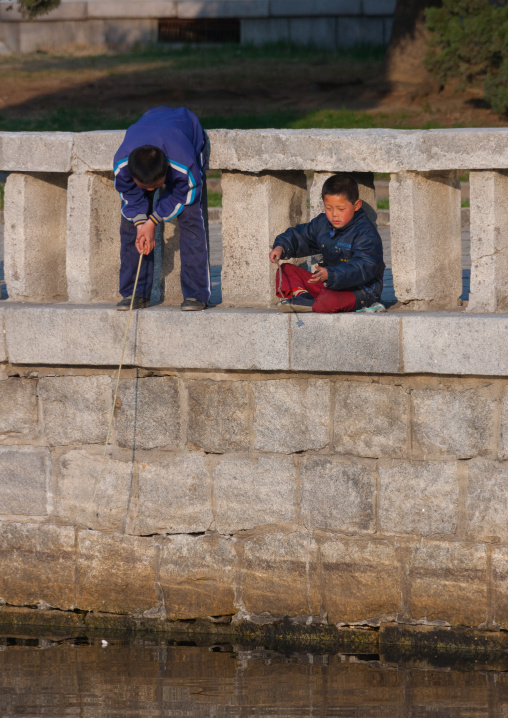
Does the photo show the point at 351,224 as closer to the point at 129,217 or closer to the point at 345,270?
the point at 345,270

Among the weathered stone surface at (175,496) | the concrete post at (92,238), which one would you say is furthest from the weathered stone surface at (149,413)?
the concrete post at (92,238)

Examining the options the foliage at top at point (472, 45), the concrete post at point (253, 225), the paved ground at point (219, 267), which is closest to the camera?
the concrete post at point (253, 225)

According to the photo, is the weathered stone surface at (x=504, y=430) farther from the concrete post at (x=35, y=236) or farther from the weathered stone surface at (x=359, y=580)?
the concrete post at (x=35, y=236)

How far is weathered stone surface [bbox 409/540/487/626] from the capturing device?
497cm

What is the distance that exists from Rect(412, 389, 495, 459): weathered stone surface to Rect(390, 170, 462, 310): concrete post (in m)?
0.46

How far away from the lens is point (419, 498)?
16.5 ft

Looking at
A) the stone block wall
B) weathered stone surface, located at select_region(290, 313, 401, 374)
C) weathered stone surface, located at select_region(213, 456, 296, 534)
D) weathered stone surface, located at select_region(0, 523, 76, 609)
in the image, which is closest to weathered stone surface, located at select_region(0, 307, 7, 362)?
the stone block wall

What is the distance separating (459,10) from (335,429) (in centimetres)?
1164

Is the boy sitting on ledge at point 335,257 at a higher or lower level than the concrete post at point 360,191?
lower

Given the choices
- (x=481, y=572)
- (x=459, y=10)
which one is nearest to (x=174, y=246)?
(x=481, y=572)

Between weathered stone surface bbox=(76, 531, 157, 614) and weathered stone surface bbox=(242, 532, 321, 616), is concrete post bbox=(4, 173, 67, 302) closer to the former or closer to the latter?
weathered stone surface bbox=(76, 531, 157, 614)

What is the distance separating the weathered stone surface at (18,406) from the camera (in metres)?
5.54

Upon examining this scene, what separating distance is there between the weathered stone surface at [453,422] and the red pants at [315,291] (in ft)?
1.69

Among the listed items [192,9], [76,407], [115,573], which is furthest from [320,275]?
[192,9]
